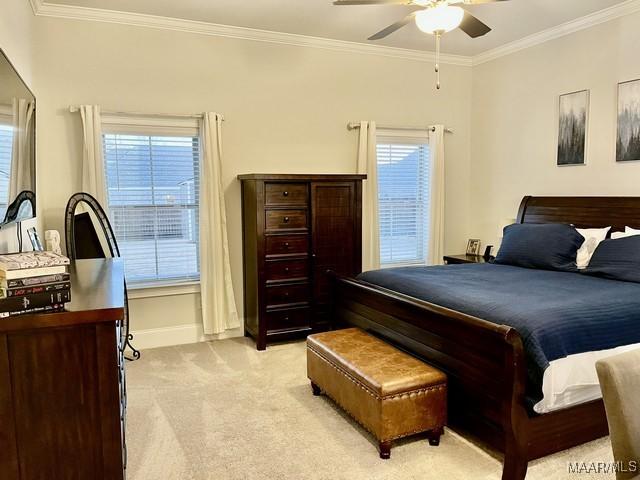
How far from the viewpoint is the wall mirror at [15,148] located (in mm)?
2102

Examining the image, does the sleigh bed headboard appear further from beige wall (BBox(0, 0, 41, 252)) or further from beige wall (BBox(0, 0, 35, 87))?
beige wall (BBox(0, 0, 35, 87))

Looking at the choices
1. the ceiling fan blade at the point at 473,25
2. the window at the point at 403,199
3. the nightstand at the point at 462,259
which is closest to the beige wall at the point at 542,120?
the nightstand at the point at 462,259

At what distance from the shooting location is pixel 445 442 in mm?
2721

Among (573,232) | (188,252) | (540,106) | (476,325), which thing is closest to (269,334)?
(188,252)

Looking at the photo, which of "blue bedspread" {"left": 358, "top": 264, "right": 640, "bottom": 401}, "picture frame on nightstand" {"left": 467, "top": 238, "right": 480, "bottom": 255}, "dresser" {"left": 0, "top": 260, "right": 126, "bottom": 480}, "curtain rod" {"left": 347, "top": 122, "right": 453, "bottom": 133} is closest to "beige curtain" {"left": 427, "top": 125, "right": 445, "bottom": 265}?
"curtain rod" {"left": 347, "top": 122, "right": 453, "bottom": 133}

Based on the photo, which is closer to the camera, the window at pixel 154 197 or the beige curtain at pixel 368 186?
the window at pixel 154 197

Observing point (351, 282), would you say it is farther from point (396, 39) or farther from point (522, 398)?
point (396, 39)

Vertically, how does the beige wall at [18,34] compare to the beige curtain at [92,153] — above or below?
above

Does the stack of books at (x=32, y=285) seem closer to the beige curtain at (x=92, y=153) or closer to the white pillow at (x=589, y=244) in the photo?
the beige curtain at (x=92, y=153)

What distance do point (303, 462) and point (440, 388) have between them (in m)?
0.83

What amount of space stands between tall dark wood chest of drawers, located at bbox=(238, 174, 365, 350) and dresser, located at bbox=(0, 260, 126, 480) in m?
2.67

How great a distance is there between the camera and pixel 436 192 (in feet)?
17.8

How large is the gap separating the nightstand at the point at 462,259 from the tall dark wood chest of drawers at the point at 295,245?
121 cm

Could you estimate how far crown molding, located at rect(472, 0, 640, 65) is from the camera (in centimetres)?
401
